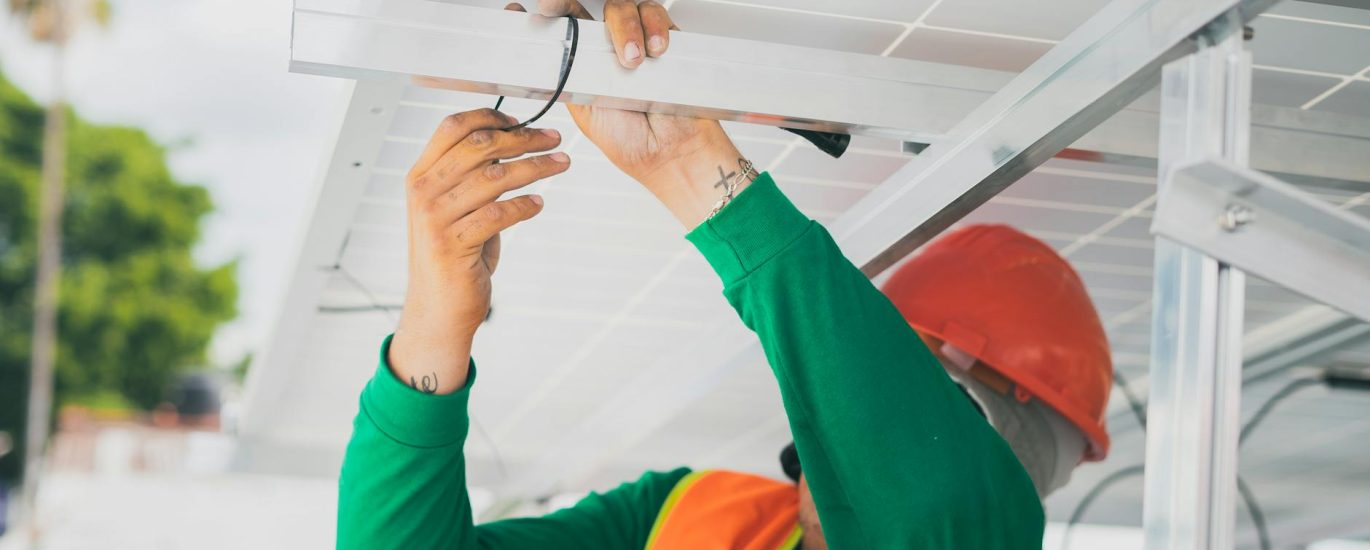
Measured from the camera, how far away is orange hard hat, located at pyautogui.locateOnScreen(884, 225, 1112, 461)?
8.43 feet

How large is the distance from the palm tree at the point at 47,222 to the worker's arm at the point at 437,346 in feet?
107

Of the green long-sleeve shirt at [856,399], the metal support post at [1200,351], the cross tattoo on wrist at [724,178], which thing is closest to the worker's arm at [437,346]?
the cross tattoo on wrist at [724,178]

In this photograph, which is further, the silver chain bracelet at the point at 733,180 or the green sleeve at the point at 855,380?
the silver chain bracelet at the point at 733,180


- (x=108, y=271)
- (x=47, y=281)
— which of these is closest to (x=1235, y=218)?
(x=47, y=281)

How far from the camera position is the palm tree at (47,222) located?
119 ft

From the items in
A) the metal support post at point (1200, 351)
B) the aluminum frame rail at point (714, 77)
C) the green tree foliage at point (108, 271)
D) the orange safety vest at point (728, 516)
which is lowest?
the green tree foliage at point (108, 271)

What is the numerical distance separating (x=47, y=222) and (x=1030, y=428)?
42.2m

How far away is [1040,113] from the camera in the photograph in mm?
1651

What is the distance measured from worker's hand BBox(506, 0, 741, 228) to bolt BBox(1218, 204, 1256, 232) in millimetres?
630

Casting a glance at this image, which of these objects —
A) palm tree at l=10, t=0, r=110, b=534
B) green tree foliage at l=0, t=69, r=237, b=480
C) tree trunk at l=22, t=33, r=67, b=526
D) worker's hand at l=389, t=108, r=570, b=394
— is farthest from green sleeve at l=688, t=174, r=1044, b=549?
green tree foliage at l=0, t=69, r=237, b=480

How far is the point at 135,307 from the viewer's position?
4172cm

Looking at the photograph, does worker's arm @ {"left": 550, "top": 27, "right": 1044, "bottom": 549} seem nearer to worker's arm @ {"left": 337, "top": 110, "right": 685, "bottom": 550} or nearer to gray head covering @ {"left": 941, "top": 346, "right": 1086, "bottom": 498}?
worker's arm @ {"left": 337, "top": 110, "right": 685, "bottom": 550}

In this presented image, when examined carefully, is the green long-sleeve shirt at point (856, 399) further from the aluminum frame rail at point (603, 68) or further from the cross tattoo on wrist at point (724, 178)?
the aluminum frame rail at point (603, 68)

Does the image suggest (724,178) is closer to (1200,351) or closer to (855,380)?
(855,380)
